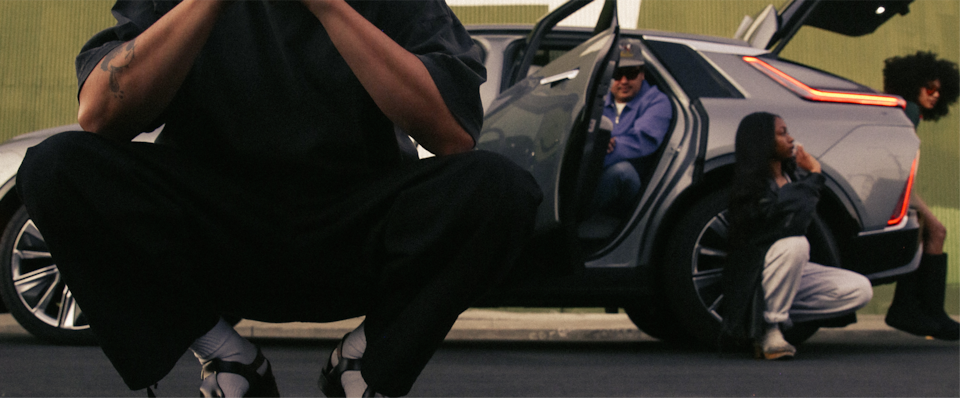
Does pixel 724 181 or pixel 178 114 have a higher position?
pixel 178 114

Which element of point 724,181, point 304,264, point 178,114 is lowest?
point 724,181

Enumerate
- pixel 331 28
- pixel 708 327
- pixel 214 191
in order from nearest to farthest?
pixel 331 28 → pixel 214 191 → pixel 708 327

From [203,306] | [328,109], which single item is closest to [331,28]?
[328,109]

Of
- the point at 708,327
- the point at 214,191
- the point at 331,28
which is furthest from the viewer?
the point at 708,327

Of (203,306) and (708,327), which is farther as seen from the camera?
(708,327)

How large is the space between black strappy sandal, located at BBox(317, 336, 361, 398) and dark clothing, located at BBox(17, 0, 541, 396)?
0.08 metres

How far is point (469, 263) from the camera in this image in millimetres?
1402

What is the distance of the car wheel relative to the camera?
3248mm

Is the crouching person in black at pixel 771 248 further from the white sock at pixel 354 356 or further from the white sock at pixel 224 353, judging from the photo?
the white sock at pixel 224 353

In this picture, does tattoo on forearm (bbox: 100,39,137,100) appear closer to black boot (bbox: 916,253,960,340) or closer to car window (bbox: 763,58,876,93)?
car window (bbox: 763,58,876,93)

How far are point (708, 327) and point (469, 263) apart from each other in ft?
7.04

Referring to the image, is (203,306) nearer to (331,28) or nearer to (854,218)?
(331,28)

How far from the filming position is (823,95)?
3402mm

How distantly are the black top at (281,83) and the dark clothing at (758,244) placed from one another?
2084 mm
